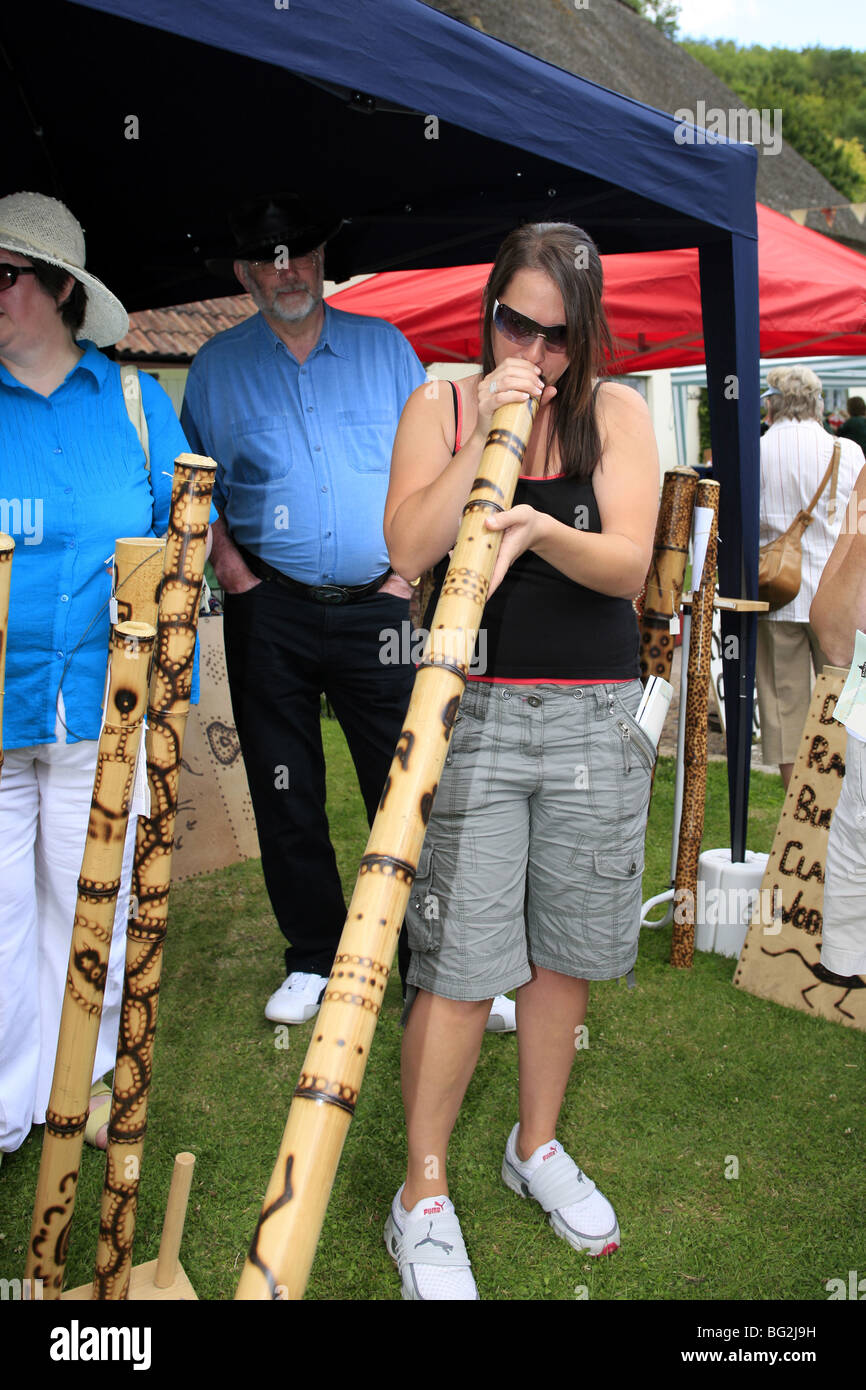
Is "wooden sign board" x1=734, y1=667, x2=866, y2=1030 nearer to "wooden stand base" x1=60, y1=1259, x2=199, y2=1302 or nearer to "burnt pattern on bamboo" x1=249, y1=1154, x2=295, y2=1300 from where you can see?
"wooden stand base" x1=60, y1=1259, x2=199, y2=1302

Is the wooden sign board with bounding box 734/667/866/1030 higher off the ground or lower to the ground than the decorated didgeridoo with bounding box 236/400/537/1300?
lower

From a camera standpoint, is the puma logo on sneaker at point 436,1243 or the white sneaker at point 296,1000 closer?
the puma logo on sneaker at point 436,1243

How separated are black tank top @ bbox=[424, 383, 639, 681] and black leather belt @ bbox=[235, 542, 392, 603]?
3.46 ft

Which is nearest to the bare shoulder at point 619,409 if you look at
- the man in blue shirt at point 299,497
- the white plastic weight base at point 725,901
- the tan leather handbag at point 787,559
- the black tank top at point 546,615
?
the black tank top at point 546,615

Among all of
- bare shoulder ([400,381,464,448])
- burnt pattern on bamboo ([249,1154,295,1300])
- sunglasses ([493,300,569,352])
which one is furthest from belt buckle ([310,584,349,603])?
burnt pattern on bamboo ([249,1154,295,1300])

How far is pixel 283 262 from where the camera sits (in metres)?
2.99

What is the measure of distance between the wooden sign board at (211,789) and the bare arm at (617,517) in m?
2.79

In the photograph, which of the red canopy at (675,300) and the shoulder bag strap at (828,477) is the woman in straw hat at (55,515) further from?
the shoulder bag strap at (828,477)

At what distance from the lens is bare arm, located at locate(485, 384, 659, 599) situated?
190cm

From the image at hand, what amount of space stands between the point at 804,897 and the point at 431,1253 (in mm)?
1907

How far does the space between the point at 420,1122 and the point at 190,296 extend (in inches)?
126

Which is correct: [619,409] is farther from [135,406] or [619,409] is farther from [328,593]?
[328,593]

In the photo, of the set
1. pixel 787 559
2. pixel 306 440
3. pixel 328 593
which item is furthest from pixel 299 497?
pixel 787 559

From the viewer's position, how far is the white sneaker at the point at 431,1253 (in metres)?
2.17
